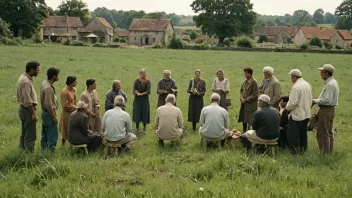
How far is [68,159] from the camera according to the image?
7879 millimetres

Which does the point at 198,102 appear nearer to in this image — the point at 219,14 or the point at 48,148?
the point at 48,148

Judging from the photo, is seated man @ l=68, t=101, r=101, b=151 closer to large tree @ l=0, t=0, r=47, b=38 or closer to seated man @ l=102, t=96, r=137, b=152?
seated man @ l=102, t=96, r=137, b=152

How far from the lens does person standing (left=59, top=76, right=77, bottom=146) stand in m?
9.01

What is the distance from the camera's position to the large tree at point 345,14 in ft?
385

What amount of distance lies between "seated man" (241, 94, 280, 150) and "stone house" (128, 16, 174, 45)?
78.0 metres

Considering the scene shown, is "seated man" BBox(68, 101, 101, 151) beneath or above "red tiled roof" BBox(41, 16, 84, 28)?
beneath

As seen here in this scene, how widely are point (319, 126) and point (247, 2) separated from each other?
7411cm

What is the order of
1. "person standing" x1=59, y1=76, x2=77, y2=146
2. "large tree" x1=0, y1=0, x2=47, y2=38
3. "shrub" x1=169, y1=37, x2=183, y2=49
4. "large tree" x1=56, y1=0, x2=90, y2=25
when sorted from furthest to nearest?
"large tree" x1=56, y1=0, x2=90, y2=25 → "large tree" x1=0, y1=0, x2=47, y2=38 → "shrub" x1=169, y1=37, x2=183, y2=49 → "person standing" x1=59, y1=76, x2=77, y2=146

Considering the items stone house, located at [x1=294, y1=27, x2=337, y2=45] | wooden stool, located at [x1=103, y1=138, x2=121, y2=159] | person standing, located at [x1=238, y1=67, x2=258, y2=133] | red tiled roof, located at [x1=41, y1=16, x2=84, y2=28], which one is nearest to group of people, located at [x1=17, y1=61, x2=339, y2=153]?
wooden stool, located at [x1=103, y1=138, x2=121, y2=159]

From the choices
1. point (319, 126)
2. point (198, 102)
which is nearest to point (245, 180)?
point (319, 126)

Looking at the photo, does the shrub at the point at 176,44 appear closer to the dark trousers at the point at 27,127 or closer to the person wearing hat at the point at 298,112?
the person wearing hat at the point at 298,112

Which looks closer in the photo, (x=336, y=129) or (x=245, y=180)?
(x=245, y=180)

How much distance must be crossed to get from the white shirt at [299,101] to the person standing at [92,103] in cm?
508

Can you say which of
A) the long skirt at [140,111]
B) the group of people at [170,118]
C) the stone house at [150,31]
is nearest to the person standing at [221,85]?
the group of people at [170,118]
